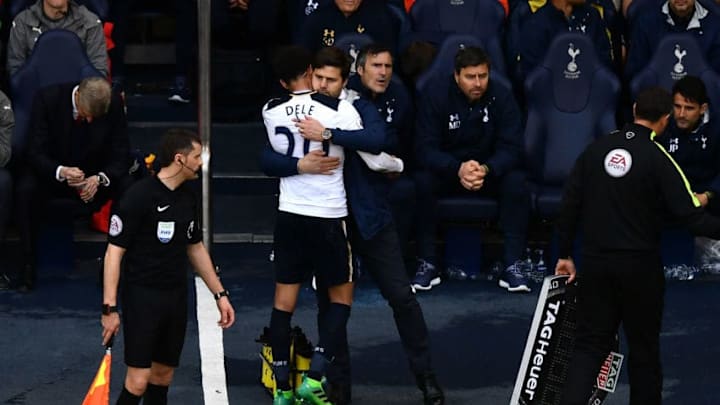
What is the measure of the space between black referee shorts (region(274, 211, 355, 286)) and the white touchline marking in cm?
85

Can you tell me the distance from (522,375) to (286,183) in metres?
1.74

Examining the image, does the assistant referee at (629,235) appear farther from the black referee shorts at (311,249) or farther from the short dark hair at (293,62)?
the short dark hair at (293,62)

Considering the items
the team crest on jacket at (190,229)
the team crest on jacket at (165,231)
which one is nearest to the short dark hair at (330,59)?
the team crest on jacket at (190,229)

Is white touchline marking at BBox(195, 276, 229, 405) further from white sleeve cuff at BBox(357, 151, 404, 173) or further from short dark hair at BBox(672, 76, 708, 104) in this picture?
short dark hair at BBox(672, 76, 708, 104)

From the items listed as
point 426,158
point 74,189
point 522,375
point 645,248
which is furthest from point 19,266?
point 645,248

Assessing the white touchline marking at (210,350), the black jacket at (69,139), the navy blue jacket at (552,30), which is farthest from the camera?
the navy blue jacket at (552,30)

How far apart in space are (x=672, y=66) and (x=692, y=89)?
1220mm

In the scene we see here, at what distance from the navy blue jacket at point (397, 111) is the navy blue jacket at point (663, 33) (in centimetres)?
230

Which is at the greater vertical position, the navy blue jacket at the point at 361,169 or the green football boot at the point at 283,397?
the navy blue jacket at the point at 361,169

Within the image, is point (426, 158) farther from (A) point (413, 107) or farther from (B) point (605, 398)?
(B) point (605, 398)

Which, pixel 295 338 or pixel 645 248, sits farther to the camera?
pixel 295 338

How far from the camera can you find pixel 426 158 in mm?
12109

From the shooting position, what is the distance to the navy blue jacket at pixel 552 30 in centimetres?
1332

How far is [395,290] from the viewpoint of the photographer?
958cm
